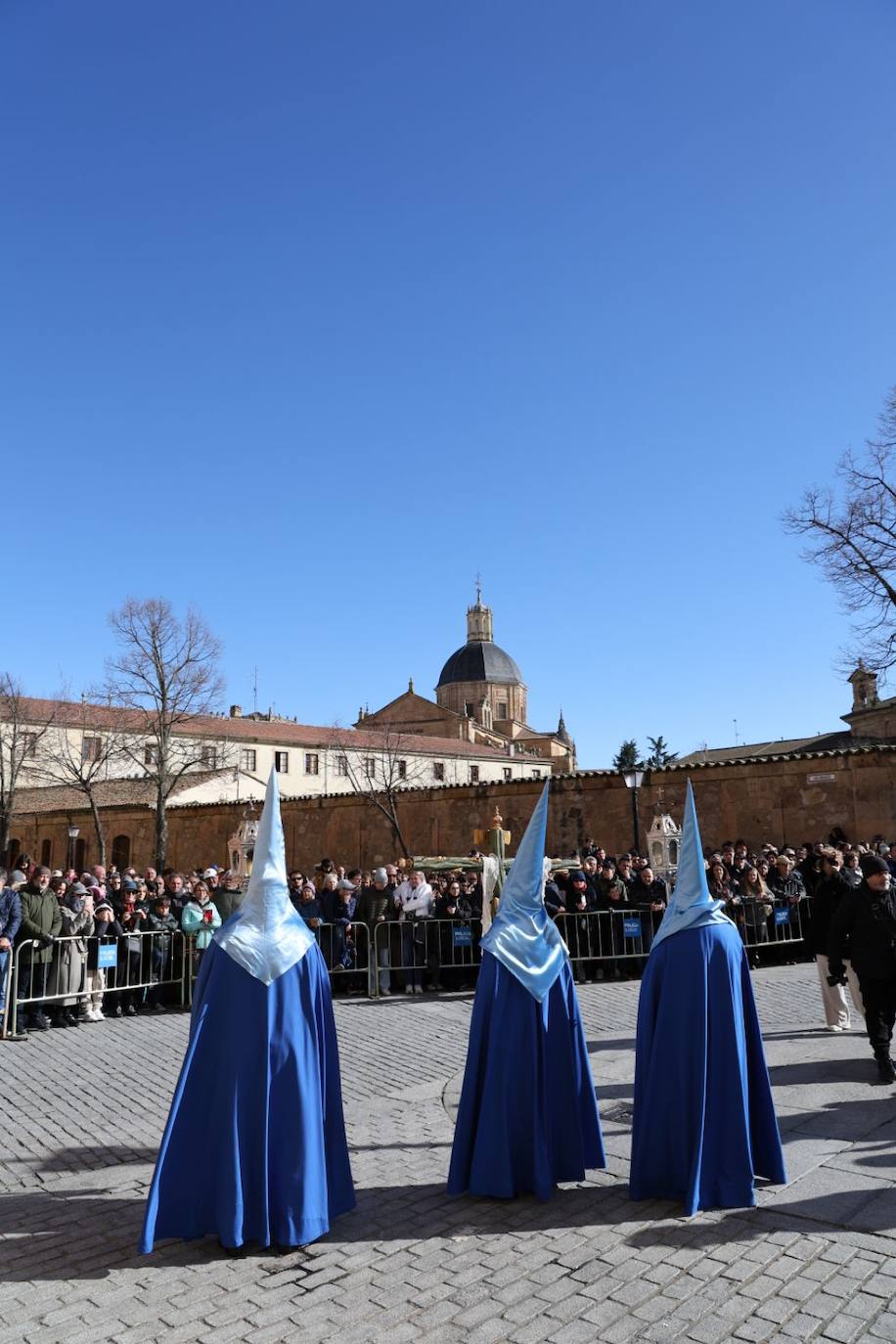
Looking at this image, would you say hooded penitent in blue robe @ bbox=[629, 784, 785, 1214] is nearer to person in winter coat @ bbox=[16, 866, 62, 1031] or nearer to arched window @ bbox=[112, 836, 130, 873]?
person in winter coat @ bbox=[16, 866, 62, 1031]

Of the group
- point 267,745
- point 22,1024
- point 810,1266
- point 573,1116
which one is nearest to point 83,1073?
point 22,1024

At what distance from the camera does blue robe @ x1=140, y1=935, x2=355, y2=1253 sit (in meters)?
4.36

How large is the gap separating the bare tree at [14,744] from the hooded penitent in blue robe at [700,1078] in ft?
125

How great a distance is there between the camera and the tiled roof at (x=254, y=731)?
45969mm

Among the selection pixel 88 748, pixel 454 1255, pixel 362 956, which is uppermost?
pixel 88 748

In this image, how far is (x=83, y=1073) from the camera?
845cm

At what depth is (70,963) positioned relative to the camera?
35.9ft

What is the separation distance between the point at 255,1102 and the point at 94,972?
785cm

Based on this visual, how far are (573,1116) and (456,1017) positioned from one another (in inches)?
233

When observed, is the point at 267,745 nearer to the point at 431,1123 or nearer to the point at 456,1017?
the point at 456,1017

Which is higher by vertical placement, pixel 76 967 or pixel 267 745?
pixel 267 745

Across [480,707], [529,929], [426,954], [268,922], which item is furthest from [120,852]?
[480,707]

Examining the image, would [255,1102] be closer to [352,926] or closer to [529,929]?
[529,929]

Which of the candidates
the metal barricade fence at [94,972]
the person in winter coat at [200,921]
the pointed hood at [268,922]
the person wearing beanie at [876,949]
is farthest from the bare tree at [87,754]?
the pointed hood at [268,922]
